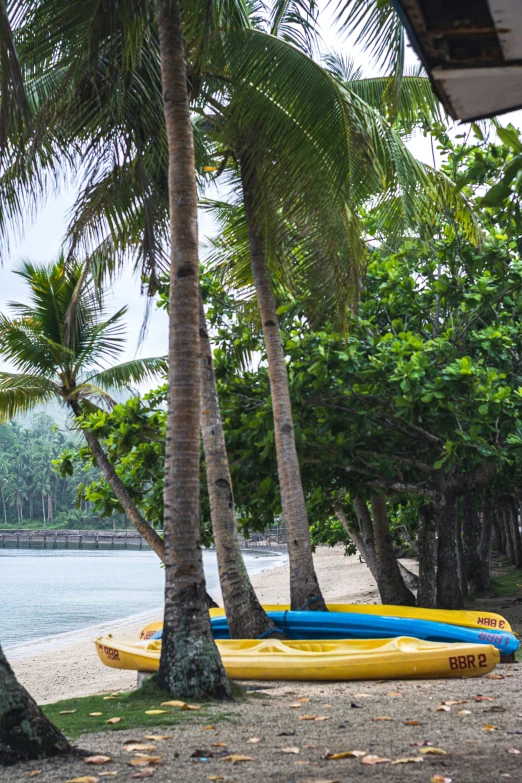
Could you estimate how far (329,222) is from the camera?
28.2 ft

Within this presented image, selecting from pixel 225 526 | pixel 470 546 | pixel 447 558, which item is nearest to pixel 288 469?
pixel 225 526

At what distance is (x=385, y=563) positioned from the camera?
14109 millimetres

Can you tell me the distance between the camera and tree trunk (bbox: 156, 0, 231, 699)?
18.6 feet

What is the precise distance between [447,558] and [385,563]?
1.62 metres

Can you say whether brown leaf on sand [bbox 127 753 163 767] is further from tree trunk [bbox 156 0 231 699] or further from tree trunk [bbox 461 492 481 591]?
tree trunk [bbox 461 492 481 591]

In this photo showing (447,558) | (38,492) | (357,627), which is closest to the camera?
(357,627)

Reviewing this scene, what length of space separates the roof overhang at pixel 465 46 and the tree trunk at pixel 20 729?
3.24 meters

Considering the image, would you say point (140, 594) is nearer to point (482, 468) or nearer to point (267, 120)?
point (482, 468)

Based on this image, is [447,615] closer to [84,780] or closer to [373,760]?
[373,760]

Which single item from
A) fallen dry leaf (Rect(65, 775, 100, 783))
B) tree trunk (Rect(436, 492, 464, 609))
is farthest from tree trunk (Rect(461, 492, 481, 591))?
fallen dry leaf (Rect(65, 775, 100, 783))

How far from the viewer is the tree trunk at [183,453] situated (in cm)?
567

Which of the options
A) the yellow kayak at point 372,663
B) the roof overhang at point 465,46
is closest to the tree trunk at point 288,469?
the yellow kayak at point 372,663

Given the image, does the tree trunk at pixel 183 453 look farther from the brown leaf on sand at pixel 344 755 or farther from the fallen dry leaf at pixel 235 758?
the brown leaf on sand at pixel 344 755

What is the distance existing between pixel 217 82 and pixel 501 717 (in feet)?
24.1
